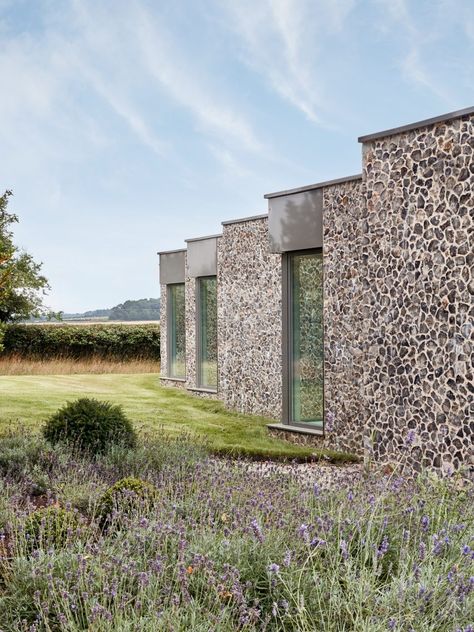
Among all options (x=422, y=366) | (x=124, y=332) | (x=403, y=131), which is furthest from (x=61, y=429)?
(x=124, y=332)

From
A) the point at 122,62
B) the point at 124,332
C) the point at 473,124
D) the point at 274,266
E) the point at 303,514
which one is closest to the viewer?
the point at 303,514

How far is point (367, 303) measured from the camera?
31.0 ft

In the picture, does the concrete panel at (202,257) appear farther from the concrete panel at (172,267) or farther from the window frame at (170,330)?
the window frame at (170,330)

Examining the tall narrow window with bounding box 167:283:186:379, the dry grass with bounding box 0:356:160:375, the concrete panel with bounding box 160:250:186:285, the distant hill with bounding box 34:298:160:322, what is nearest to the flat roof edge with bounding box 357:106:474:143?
the concrete panel with bounding box 160:250:186:285

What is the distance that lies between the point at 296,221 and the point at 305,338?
174cm

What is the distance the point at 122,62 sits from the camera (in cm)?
1188

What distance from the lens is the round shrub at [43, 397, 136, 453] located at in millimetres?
8789

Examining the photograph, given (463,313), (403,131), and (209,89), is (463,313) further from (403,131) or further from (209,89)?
(209,89)

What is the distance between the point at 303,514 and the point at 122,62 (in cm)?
863

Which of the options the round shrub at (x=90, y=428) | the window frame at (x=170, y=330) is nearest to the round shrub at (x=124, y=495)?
the round shrub at (x=90, y=428)

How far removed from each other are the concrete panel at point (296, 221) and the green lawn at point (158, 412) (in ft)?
9.56

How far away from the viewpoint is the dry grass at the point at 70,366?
24859 millimetres

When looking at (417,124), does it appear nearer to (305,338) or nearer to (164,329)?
(305,338)

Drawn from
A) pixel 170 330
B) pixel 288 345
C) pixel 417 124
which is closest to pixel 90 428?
pixel 288 345
